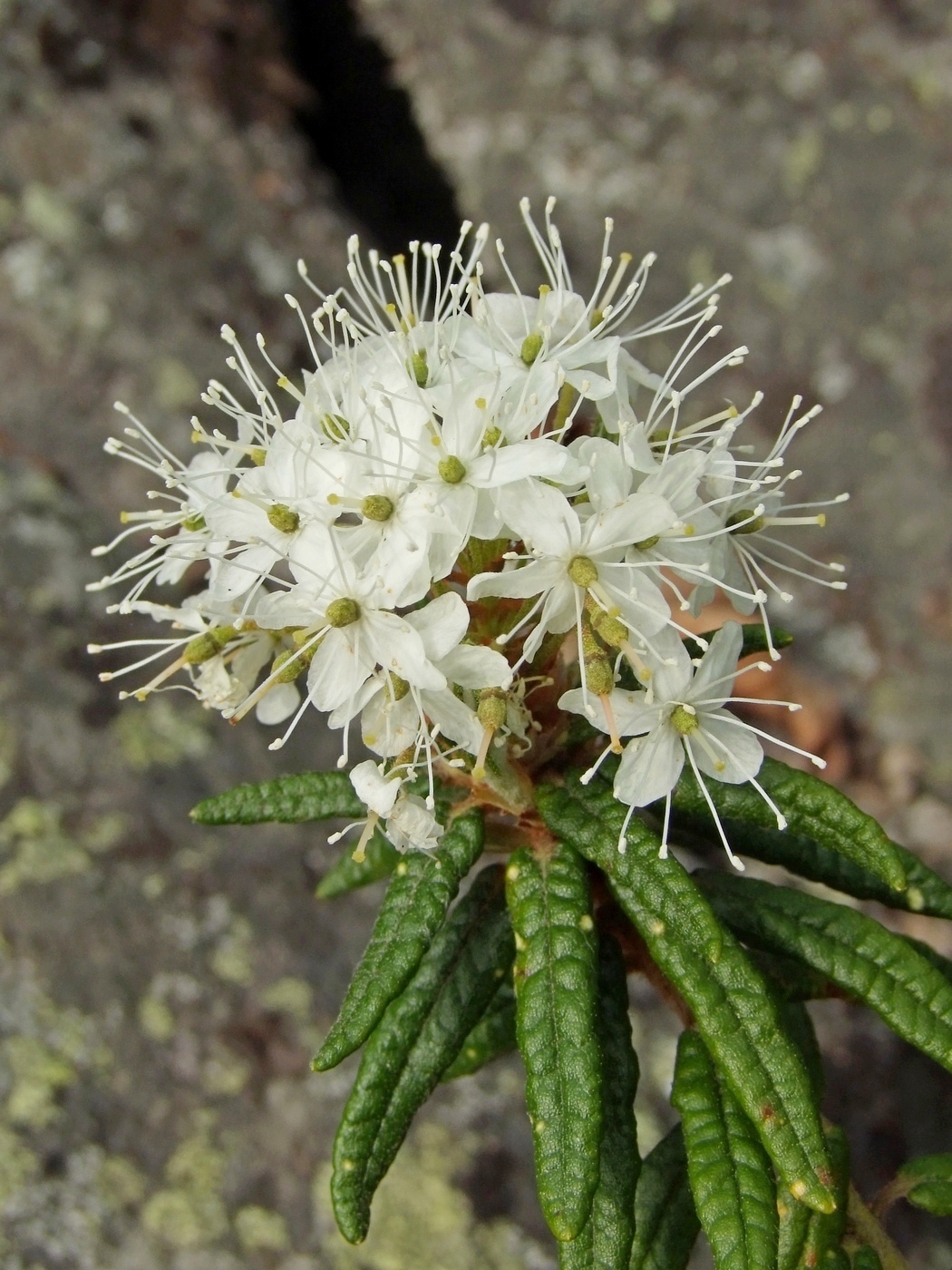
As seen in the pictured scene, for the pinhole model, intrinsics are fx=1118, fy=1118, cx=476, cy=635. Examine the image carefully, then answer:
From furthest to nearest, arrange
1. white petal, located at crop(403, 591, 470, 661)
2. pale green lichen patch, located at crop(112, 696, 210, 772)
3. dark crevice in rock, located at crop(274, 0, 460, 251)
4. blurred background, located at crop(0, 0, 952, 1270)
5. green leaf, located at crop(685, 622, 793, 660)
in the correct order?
dark crevice in rock, located at crop(274, 0, 460, 251)
pale green lichen patch, located at crop(112, 696, 210, 772)
blurred background, located at crop(0, 0, 952, 1270)
green leaf, located at crop(685, 622, 793, 660)
white petal, located at crop(403, 591, 470, 661)

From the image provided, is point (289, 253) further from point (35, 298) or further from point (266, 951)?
point (266, 951)

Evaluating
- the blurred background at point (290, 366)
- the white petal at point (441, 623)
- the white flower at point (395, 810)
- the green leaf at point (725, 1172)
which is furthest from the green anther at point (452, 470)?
the blurred background at point (290, 366)

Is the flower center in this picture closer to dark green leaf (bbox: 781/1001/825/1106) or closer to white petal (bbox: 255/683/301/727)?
white petal (bbox: 255/683/301/727)

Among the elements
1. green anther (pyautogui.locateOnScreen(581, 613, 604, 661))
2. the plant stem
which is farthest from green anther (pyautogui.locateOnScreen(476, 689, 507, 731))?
the plant stem

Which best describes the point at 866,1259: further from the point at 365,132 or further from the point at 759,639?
the point at 365,132

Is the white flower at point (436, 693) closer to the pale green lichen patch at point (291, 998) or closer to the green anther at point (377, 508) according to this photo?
the green anther at point (377, 508)

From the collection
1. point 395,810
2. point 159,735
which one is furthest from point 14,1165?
point 395,810

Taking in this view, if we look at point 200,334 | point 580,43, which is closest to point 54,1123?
point 200,334
